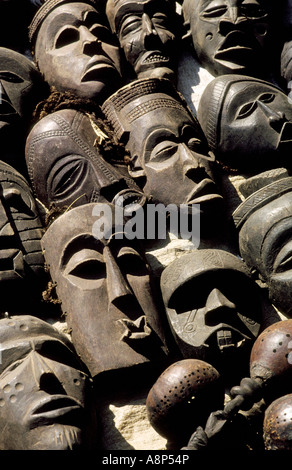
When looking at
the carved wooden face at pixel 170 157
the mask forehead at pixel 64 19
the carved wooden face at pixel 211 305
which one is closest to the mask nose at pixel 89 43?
the mask forehead at pixel 64 19

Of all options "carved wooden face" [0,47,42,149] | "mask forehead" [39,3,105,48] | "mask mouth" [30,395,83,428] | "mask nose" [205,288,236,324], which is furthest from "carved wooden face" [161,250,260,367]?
"mask forehead" [39,3,105,48]

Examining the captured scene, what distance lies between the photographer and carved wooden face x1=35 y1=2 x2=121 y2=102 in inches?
137

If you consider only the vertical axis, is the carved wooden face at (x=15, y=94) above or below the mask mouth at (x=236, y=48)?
above

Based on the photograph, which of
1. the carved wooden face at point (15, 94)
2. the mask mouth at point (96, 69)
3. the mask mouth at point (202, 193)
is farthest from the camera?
the mask mouth at point (96, 69)

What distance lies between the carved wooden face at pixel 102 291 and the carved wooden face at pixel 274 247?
54 cm

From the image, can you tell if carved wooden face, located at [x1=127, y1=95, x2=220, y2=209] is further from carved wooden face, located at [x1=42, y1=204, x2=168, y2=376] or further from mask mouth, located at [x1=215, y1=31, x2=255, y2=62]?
mask mouth, located at [x1=215, y1=31, x2=255, y2=62]

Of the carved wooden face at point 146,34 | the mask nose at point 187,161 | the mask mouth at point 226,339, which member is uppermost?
the carved wooden face at point 146,34

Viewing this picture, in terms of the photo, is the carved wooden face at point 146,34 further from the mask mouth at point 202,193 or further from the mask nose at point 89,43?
the mask mouth at point 202,193

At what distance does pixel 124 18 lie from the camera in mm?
3812

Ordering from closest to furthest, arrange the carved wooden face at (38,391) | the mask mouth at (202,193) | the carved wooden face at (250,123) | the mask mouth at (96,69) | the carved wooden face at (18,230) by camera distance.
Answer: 1. the carved wooden face at (38,391)
2. the carved wooden face at (18,230)
3. the mask mouth at (202,193)
4. the carved wooden face at (250,123)
5. the mask mouth at (96,69)

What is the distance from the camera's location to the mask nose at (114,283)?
2615mm

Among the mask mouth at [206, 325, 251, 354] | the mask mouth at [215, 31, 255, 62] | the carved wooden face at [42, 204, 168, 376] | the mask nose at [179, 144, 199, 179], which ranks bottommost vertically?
the mask mouth at [206, 325, 251, 354]

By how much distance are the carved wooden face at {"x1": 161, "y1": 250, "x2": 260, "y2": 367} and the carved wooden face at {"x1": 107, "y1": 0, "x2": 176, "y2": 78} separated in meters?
1.42

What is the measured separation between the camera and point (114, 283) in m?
2.64
